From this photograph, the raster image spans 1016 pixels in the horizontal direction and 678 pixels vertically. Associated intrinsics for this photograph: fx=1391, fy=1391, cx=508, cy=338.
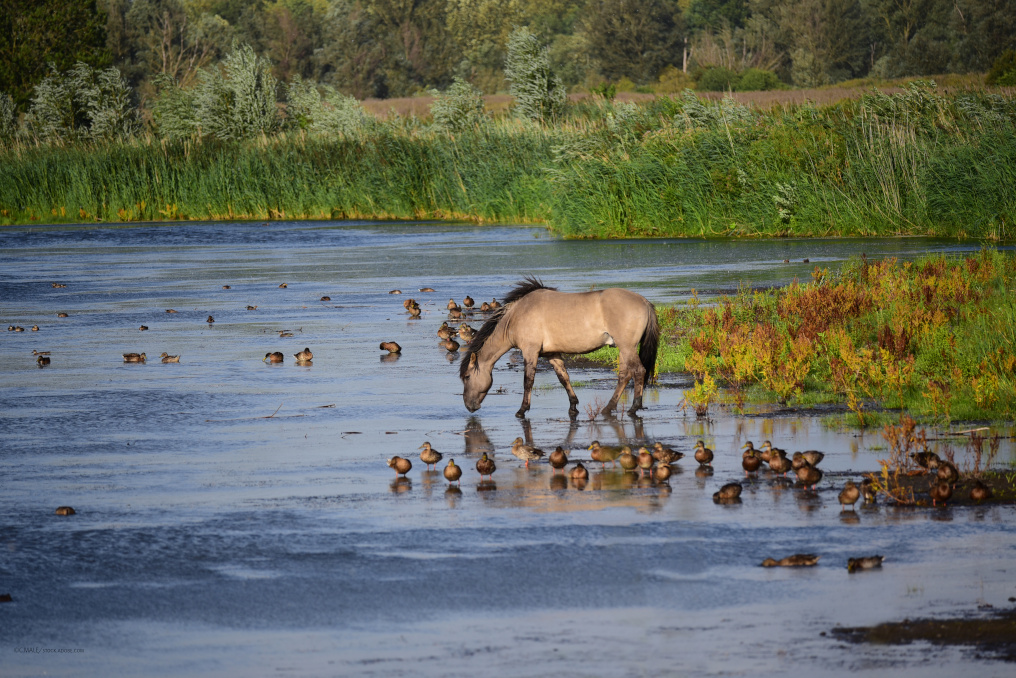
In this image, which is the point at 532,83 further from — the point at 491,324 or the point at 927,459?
the point at 927,459

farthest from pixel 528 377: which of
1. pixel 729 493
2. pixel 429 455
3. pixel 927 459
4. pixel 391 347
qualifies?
pixel 391 347

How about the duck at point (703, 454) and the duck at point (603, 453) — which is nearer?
the duck at point (703, 454)

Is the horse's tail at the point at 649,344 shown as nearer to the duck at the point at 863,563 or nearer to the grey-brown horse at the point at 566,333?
the grey-brown horse at the point at 566,333

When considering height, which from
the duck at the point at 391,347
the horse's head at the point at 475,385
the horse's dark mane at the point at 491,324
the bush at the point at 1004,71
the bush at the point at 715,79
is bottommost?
the horse's head at the point at 475,385

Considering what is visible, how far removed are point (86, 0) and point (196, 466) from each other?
248 ft

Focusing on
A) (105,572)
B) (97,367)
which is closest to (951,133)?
(97,367)

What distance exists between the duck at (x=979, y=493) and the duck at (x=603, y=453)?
97.4 inches

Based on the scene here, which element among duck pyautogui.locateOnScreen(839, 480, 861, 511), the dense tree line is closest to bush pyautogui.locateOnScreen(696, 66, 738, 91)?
the dense tree line

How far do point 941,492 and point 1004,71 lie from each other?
65637 millimetres

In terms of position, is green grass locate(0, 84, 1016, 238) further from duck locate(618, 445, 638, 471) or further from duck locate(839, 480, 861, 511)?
duck locate(839, 480, 861, 511)

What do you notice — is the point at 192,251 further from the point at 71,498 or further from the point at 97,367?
the point at 71,498

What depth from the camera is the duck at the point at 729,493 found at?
8.56m

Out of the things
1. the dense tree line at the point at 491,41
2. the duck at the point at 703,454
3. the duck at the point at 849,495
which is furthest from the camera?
the dense tree line at the point at 491,41

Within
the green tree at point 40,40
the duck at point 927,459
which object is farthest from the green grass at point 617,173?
the green tree at point 40,40
